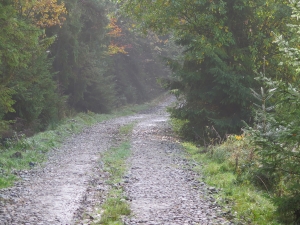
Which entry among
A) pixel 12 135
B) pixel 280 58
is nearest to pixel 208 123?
pixel 280 58

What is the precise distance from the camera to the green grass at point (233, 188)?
7.77m

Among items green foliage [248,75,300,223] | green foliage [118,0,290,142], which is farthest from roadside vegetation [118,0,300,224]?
green foliage [248,75,300,223]

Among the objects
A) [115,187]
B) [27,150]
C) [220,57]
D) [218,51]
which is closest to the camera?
[115,187]

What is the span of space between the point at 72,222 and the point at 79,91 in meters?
23.8

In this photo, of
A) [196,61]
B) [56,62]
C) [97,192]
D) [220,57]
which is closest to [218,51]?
[220,57]

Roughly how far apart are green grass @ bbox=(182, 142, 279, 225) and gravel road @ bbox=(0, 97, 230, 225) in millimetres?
364

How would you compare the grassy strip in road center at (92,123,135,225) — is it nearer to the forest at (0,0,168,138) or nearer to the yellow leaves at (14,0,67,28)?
the forest at (0,0,168,138)

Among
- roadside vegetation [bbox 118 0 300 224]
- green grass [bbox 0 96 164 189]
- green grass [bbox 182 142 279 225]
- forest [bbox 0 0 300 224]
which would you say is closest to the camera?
green grass [bbox 182 142 279 225]

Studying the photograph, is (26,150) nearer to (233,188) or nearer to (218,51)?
(233,188)

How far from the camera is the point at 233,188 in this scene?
976 cm

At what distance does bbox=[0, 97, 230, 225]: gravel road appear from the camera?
7875 millimetres

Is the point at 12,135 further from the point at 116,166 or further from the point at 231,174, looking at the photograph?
the point at 231,174

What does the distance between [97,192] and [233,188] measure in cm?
323

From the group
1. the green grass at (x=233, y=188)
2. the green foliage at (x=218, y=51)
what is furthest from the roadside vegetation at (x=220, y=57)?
the green grass at (x=233, y=188)
